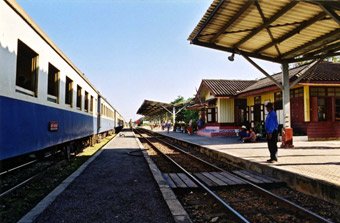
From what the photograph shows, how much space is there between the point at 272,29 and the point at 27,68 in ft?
22.7

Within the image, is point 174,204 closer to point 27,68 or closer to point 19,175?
point 19,175

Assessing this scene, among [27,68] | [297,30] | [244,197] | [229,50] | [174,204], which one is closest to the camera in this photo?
[174,204]

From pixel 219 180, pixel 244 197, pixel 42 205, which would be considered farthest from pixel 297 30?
pixel 42 205

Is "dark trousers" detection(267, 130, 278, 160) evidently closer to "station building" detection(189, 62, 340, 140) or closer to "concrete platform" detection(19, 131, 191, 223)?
"concrete platform" detection(19, 131, 191, 223)

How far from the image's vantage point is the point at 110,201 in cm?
461

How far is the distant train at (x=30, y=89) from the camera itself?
13.9 ft

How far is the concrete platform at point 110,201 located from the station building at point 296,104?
801 cm

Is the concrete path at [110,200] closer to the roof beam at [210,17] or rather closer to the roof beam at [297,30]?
the roof beam at [210,17]

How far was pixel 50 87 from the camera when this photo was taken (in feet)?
25.6

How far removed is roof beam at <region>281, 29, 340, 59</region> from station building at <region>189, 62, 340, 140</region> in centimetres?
93

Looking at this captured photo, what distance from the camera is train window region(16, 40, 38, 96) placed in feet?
17.8

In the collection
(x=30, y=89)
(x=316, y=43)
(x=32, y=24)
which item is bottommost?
(x=30, y=89)

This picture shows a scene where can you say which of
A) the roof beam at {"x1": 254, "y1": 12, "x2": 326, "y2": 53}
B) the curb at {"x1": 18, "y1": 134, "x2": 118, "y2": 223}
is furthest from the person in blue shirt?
the curb at {"x1": 18, "y1": 134, "x2": 118, "y2": 223}

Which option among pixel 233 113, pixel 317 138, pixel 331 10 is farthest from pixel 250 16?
pixel 233 113
